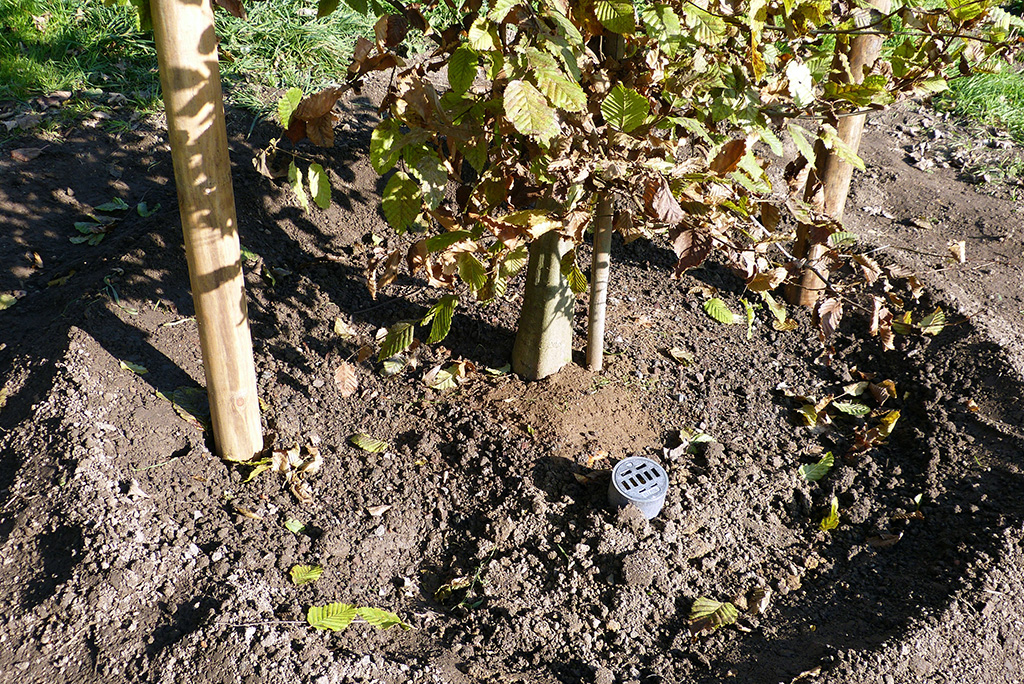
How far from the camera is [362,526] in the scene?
250cm

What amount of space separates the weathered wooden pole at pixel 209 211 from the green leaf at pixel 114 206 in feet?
5.68

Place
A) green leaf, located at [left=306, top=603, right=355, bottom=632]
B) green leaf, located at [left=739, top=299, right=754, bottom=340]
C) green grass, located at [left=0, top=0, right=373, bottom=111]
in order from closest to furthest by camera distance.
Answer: green leaf, located at [left=306, top=603, right=355, bottom=632] → green leaf, located at [left=739, top=299, right=754, bottom=340] → green grass, located at [left=0, top=0, right=373, bottom=111]

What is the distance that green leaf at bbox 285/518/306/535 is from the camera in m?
2.43

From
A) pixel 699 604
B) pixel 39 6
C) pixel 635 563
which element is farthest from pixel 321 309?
pixel 39 6

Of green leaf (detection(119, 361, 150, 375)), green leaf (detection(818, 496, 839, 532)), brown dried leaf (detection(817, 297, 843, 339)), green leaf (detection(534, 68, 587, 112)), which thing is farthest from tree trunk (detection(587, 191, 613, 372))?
green leaf (detection(119, 361, 150, 375))

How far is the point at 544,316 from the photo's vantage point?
9.05ft

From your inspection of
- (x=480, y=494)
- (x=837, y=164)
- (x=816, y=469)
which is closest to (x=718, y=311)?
(x=816, y=469)

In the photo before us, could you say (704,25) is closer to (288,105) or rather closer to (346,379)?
(288,105)

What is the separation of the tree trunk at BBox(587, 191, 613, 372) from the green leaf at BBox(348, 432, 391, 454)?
0.83 m

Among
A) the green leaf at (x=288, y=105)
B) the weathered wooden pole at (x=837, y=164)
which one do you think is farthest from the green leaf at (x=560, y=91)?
the weathered wooden pole at (x=837, y=164)

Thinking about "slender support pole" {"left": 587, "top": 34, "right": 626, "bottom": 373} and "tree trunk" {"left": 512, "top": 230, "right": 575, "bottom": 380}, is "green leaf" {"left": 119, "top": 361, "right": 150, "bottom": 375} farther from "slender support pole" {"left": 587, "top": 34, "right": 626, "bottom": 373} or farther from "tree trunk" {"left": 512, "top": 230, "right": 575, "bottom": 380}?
"slender support pole" {"left": 587, "top": 34, "right": 626, "bottom": 373}

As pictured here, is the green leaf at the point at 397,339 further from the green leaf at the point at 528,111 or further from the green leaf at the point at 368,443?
the green leaf at the point at 528,111

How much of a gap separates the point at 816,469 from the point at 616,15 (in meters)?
1.75

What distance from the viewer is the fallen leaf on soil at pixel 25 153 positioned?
3.81m
